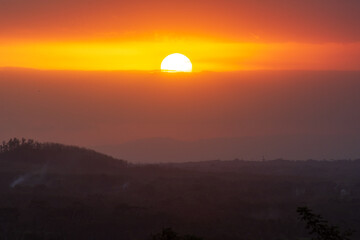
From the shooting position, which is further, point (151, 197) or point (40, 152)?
point (40, 152)

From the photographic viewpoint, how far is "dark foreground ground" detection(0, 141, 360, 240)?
1874 inches

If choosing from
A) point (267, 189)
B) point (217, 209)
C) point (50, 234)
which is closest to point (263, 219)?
point (217, 209)

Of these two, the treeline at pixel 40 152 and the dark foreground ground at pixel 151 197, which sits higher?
the treeline at pixel 40 152

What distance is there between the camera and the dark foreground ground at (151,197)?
47594 mm

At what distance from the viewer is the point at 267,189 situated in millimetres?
60781

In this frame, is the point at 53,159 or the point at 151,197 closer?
the point at 151,197

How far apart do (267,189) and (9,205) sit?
1846 cm

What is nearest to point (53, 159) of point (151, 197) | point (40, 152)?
point (40, 152)

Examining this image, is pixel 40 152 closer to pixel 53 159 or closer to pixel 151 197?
pixel 53 159

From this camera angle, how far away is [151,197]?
5700 centimetres

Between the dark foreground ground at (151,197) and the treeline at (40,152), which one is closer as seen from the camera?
the dark foreground ground at (151,197)

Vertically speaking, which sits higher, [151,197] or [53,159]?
[53,159]

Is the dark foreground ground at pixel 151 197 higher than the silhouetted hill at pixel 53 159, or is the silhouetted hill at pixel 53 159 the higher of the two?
the silhouetted hill at pixel 53 159

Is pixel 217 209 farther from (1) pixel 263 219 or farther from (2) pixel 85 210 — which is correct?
(2) pixel 85 210
